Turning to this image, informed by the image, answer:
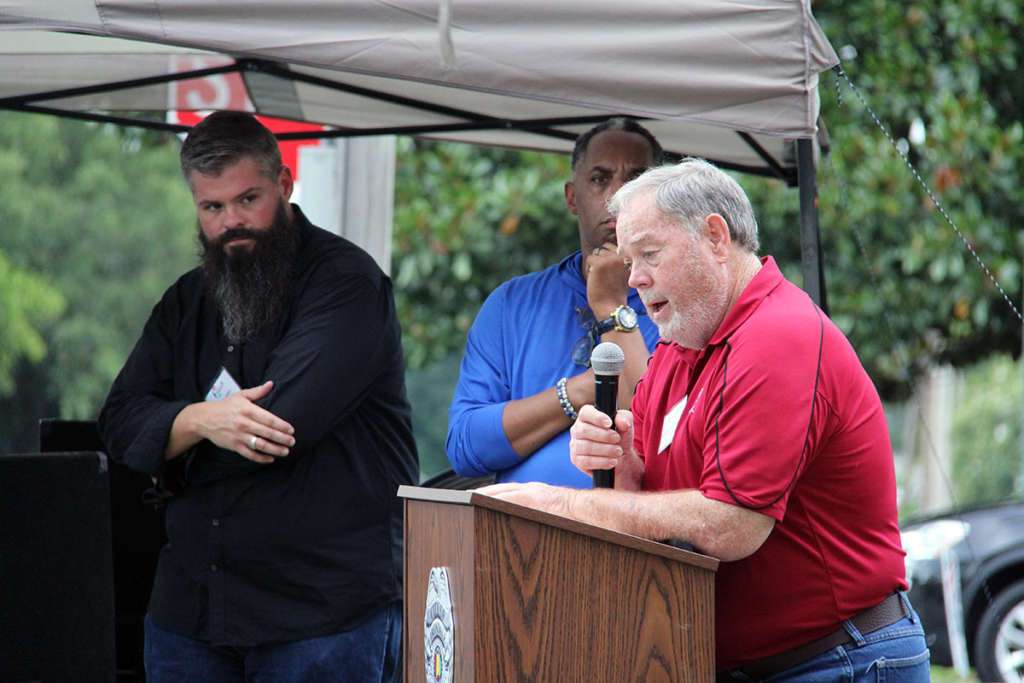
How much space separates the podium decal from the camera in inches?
106

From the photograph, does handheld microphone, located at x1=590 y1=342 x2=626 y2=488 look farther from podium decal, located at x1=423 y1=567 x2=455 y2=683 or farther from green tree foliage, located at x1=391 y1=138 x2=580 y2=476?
green tree foliage, located at x1=391 y1=138 x2=580 y2=476

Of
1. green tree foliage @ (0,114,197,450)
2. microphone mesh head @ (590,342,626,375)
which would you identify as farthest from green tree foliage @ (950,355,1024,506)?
microphone mesh head @ (590,342,626,375)

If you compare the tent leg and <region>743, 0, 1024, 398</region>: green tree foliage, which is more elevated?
<region>743, 0, 1024, 398</region>: green tree foliage

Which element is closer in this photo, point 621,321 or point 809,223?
point 621,321

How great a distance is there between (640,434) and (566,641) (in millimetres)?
729

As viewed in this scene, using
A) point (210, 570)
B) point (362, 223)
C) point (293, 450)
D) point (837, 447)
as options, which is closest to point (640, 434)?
point (837, 447)

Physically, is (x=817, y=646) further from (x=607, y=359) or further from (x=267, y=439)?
(x=267, y=439)

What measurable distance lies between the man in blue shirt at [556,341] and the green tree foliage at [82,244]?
690 inches

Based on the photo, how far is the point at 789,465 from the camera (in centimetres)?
272

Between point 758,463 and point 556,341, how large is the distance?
1198 millimetres

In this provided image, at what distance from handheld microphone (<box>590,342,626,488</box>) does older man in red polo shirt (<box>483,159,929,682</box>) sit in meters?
0.03

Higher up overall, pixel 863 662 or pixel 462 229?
pixel 462 229

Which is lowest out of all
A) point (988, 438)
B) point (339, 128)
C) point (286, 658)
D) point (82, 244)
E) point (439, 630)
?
point (988, 438)

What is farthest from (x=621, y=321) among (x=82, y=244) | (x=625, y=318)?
(x=82, y=244)
